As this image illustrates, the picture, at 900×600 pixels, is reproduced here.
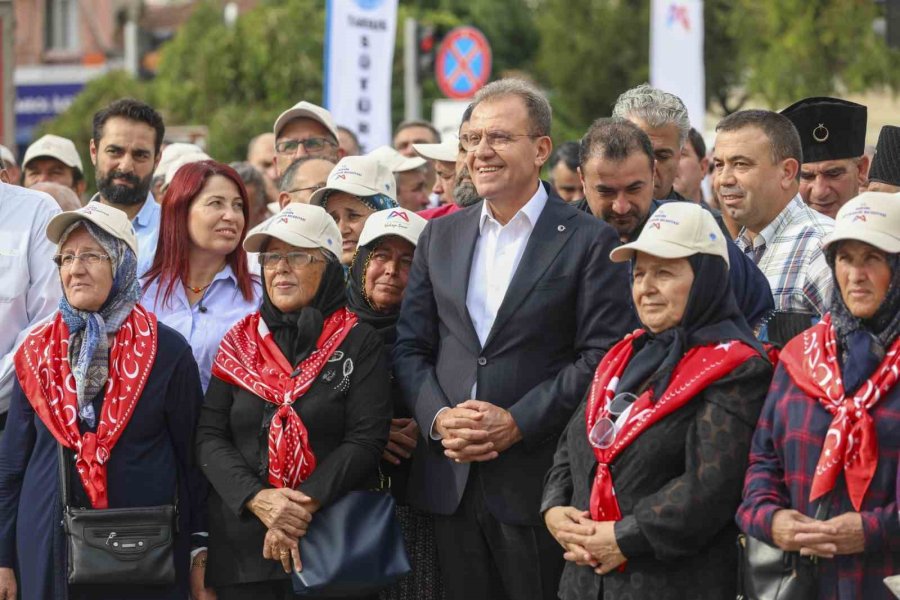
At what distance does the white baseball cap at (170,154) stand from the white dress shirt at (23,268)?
2.20 m

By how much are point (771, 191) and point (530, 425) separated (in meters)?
1.51

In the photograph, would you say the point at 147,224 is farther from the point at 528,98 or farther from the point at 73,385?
the point at 528,98

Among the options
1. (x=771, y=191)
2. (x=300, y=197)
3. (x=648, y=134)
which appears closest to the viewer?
(x=771, y=191)

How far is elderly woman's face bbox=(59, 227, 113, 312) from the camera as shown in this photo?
579 centimetres

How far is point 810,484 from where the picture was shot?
4711 mm

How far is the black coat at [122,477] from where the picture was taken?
569cm

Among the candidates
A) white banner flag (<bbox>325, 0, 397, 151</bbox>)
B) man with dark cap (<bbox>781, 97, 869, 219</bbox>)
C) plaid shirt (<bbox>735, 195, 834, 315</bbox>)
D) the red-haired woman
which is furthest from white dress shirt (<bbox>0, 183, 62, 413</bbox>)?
white banner flag (<bbox>325, 0, 397, 151</bbox>)

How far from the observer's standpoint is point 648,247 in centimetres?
501

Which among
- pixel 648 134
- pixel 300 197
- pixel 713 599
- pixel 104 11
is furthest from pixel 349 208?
pixel 104 11

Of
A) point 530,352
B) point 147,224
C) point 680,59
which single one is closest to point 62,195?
point 147,224

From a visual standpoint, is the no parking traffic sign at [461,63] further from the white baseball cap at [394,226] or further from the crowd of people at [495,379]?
the white baseball cap at [394,226]

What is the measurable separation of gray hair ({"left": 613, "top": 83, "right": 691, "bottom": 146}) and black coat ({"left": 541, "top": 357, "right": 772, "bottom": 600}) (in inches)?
75.2

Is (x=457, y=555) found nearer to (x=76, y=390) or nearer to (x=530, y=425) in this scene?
(x=530, y=425)

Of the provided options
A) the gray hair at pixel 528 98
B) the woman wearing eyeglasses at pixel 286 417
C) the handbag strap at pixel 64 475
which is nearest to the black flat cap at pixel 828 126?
the gray hair at pixel 528 98
